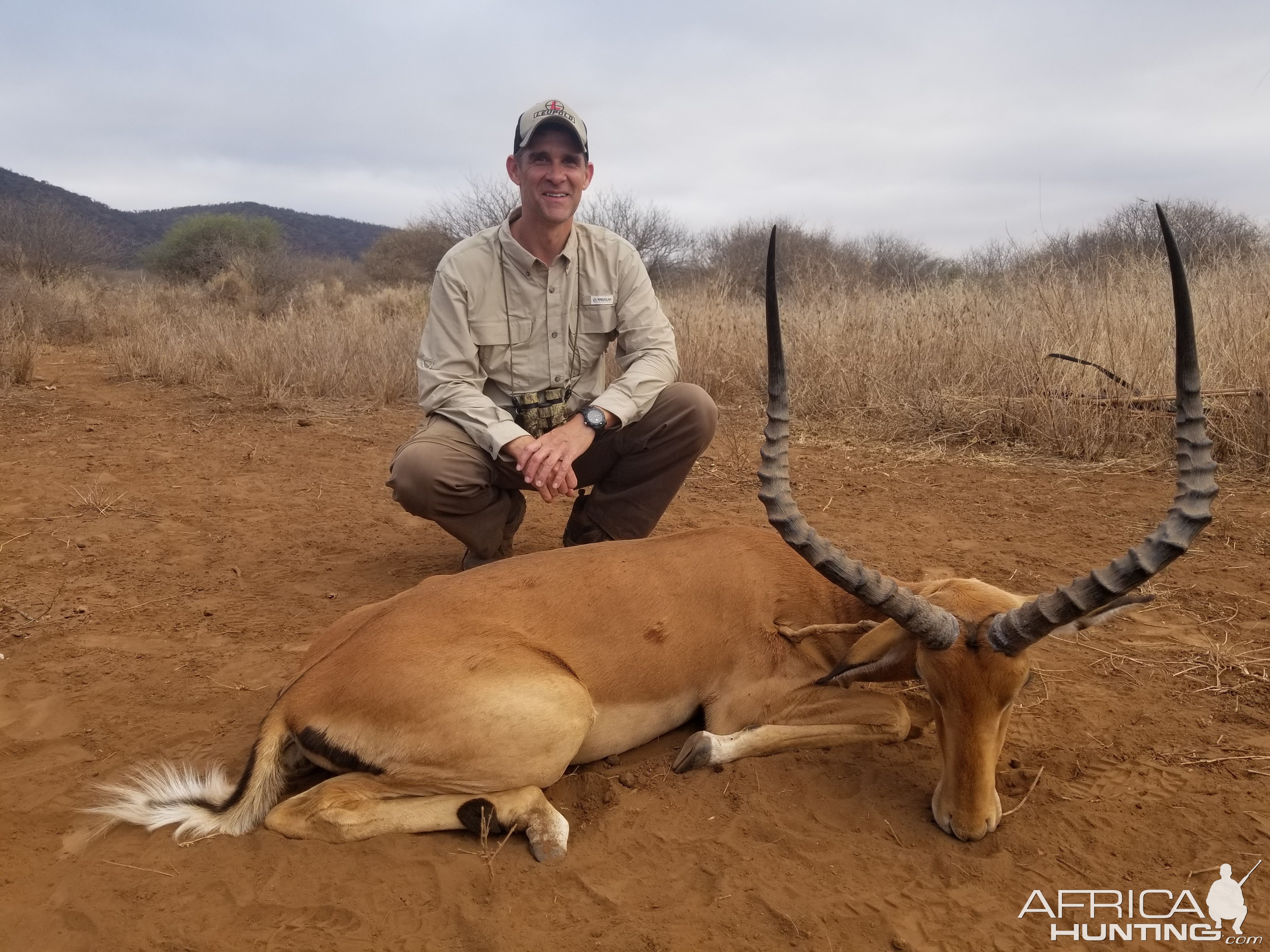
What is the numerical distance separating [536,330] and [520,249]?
0.45 m

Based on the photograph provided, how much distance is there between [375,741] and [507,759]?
44 centimetres

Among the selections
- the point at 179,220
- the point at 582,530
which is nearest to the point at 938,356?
the point at 582,530

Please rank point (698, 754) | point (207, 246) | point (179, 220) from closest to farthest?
point (698, 754) < point (207, 246) < point (179, 220)

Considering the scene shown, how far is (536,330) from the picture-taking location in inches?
201

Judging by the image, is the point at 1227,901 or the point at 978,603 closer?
the point at 1227,901

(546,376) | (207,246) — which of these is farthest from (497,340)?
(207,246)

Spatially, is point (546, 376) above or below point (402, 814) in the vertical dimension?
above

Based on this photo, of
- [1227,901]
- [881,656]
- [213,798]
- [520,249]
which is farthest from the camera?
[520,249]

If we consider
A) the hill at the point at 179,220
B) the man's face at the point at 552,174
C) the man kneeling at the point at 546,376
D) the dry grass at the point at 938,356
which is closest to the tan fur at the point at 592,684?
the man kneeling at the point at 546,376

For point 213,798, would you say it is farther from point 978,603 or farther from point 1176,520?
point 1176,520

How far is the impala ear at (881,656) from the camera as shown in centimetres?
315


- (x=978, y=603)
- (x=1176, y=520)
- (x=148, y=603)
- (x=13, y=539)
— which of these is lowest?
(x=148, y=603)

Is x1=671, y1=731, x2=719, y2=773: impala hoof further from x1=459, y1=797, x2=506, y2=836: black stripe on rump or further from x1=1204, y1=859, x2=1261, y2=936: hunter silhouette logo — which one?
x1=1204, y1=859, x2=1261, y2=936: hunter silhouette logo

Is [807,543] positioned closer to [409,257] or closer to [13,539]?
[13,539]
